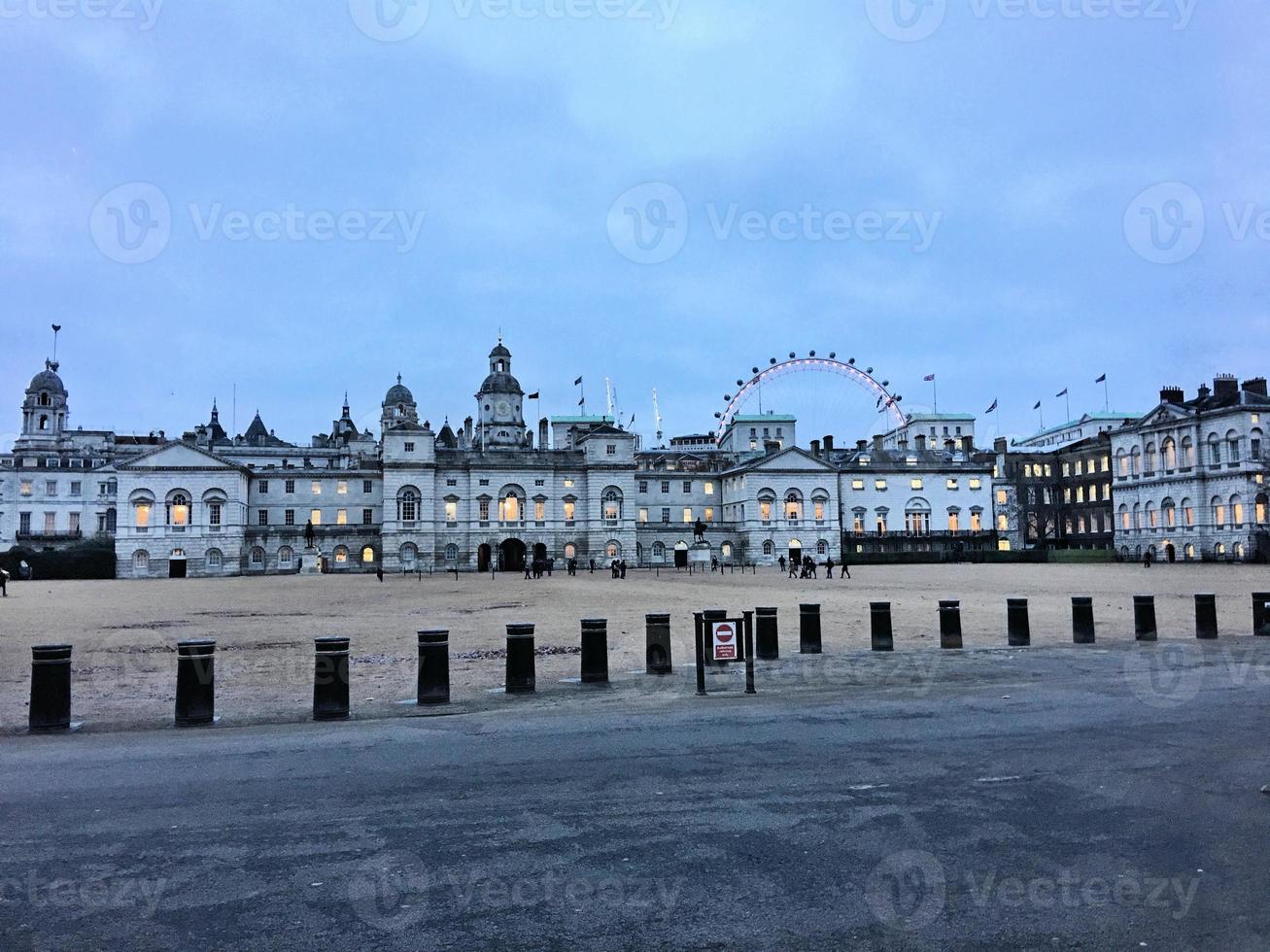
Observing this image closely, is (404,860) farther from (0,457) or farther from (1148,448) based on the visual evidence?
(0,457)

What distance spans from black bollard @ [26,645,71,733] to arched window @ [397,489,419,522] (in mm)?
80635

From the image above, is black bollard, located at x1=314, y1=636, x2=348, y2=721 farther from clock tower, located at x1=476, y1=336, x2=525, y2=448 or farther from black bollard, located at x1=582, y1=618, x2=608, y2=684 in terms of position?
clock tower, located at x1=476, y1=336, x2=525, y2=448

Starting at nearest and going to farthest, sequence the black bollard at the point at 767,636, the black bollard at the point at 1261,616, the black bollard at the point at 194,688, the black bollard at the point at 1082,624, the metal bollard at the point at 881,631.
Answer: the black bollard at the point at 194,688
the black bollard at the point at 767,636
the metal bollard at the point at 881,631
the black bollard at the point at 1082,624
the black bollard at the point at 1261,616

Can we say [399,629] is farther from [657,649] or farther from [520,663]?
[520,663]

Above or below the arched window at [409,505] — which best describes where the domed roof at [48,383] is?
above

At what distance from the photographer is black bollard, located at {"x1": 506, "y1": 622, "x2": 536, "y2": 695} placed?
1348 centimetres

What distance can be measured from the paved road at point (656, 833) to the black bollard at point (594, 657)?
9.06ft

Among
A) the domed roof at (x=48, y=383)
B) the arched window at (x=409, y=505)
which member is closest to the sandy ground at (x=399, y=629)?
the arched window at (x=409, y=505)

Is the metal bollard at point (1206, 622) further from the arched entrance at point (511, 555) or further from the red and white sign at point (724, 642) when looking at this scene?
the arched entrance at point (511, 555)

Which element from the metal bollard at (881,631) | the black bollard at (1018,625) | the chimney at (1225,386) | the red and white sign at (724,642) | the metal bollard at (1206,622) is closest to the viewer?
the red and white sign at (724,642)

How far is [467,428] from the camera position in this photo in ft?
371

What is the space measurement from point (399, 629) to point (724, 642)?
12743mm

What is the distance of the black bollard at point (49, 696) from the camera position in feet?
36.4

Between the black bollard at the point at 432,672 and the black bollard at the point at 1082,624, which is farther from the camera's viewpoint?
the black bollard at the point at 1082,624
